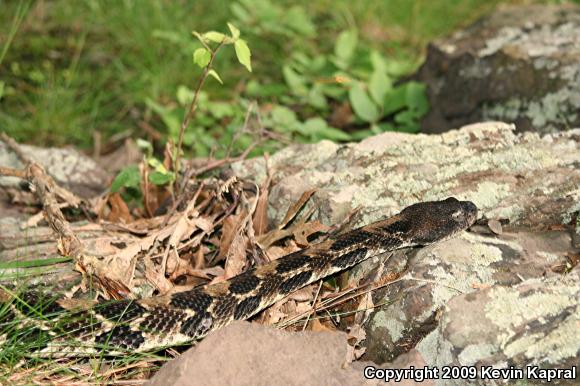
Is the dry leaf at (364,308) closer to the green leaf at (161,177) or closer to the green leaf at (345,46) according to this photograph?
the green leaf at (161,177)

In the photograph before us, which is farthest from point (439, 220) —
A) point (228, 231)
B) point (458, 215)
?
point (228, 231)

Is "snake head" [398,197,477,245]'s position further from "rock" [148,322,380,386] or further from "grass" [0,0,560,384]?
"grass" [0,0,560,384]

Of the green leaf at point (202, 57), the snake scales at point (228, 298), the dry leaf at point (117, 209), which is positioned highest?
the green leaf at point (202, 57)

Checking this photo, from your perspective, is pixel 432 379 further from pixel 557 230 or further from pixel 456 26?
pixel 456 26

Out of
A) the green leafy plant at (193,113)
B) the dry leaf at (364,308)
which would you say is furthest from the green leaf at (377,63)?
the dry leaf at (364,308)

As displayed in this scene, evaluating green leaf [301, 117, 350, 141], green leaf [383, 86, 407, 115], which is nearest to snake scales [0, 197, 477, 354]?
green leaf [301, 117, 350, 141]

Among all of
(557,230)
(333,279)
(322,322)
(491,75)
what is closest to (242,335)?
(322,322)

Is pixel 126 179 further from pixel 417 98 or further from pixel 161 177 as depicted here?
pixel 417 98
